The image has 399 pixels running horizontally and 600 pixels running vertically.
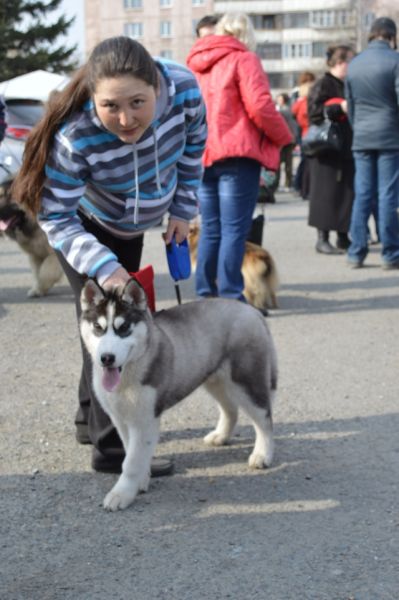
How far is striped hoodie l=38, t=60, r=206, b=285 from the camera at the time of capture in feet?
12.2

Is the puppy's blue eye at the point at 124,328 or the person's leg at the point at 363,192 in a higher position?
the puppy's blue eye at the point at 124,328

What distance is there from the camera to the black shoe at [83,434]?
459cm

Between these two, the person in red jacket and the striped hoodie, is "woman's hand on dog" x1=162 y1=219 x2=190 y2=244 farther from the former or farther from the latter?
the person in red jacket

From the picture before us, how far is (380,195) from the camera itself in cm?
908

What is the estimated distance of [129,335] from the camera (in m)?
3.62

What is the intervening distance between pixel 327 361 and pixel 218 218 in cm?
163

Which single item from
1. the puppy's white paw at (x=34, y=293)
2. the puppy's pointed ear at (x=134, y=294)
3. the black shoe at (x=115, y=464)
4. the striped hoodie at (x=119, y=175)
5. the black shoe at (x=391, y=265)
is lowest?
the black shoe at (x=391, y=265)

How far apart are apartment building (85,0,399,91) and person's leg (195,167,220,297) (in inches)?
2928

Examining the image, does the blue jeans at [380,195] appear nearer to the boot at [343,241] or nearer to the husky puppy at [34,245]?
the boot at [343,241]

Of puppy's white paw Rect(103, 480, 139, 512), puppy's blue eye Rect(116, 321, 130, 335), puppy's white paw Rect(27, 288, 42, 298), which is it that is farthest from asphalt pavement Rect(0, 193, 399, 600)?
puppy's white paw Rect(27, 288, 42, 298)

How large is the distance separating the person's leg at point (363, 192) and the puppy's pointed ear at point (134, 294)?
5846 mm

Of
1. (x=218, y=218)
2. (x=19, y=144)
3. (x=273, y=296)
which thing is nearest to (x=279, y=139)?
(x=218, y=218)

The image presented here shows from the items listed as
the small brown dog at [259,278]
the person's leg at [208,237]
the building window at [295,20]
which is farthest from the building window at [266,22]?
the person's leg at [208,237]

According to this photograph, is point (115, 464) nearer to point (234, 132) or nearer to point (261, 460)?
point (261, 460)
